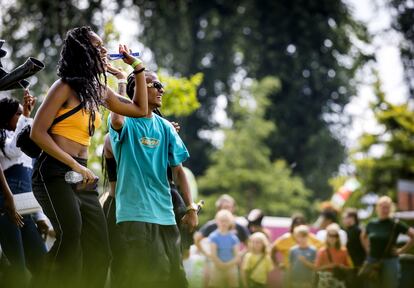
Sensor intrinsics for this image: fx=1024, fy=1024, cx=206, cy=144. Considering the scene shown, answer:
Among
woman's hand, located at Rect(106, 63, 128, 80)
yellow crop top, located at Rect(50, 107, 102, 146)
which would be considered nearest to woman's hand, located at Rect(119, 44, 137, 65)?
woman's hand, located at Rect(106, 63, 128, 80)

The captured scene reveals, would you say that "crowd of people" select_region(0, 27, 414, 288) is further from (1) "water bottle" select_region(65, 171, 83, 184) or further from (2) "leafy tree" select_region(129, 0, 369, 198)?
(2) "leafy tree" select_region(129, 0, 369, 198)

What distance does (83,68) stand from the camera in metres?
6.09

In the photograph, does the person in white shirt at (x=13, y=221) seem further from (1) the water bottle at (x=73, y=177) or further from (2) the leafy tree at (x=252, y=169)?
(2) the leafy tree at (x=252, y=169)

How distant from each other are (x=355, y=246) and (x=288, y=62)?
1205 inches

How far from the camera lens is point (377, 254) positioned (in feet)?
42.2

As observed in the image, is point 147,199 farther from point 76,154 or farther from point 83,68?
point 83,68

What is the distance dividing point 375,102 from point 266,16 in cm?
912

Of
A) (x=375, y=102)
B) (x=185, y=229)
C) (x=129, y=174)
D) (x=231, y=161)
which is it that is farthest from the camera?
(x=231, y=161)

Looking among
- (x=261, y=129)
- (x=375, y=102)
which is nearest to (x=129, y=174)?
(x=375, y=102)

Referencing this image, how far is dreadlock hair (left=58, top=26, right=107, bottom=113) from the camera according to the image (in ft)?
19.7

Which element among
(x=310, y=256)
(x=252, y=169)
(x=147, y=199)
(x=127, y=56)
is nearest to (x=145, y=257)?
(x=147, y=199)

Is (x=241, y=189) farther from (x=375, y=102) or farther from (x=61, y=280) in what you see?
(x=61, y=280)

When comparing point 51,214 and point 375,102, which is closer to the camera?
point 51,214

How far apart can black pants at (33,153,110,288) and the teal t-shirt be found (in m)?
0.51
